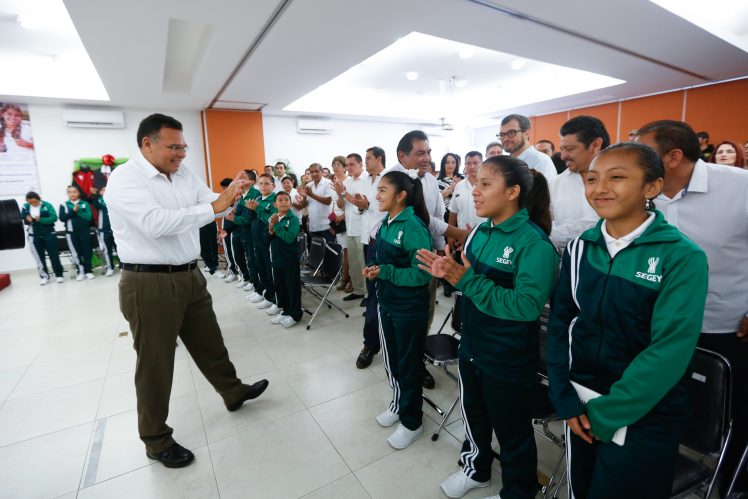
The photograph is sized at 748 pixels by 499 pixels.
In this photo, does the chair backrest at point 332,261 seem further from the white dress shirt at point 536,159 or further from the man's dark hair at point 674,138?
the man's dark hair at point 674,138

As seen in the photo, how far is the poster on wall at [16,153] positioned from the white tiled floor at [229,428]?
16.3 feet

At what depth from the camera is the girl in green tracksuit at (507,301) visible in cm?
143

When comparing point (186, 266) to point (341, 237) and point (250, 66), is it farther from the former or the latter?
point (250, 66)

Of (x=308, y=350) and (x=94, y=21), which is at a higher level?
(x=94, y=21)

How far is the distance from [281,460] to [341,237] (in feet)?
11.7

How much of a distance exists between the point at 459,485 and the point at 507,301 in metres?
1.06

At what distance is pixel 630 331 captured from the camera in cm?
109

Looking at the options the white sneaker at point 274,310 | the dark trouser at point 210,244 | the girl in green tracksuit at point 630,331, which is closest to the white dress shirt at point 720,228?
the girl in green tracksuit at point 630,331

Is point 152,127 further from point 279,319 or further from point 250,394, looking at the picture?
point 279,319

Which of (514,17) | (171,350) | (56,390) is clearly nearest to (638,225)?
(171,350)

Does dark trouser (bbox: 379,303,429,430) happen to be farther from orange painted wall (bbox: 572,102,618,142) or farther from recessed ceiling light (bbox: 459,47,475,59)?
orange painted wall (bbox: 572,102,618,142)

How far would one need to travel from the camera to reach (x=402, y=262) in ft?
7.04

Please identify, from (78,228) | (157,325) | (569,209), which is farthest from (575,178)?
(78,228)

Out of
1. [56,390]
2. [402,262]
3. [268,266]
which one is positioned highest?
[402,262]
